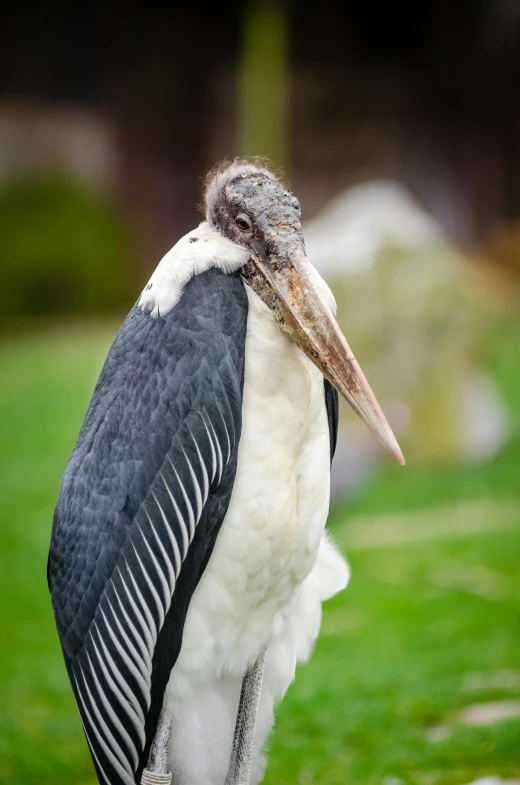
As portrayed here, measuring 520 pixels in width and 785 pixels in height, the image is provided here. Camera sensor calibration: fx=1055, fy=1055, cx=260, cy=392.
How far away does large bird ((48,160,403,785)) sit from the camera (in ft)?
6.84

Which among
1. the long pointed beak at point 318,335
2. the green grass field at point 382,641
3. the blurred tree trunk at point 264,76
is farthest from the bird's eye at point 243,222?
the blurred tree trunk at point 264,76

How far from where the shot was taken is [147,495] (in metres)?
A: 2.12

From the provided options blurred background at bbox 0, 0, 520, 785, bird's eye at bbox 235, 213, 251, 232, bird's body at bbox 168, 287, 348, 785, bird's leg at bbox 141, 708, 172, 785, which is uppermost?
blurred background at bbox 0, 0, 520, 785

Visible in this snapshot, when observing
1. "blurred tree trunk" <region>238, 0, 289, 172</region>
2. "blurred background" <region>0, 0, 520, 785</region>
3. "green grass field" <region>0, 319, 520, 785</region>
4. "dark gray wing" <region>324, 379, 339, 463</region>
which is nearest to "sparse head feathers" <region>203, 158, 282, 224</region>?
"dark gray wing" <region>324, 379, 339, 463</region>

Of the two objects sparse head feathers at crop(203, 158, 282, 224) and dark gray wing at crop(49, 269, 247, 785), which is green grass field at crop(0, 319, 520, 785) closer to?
dark gray wing at crop(49, 269, 247, 785)

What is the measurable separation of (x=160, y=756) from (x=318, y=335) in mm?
967

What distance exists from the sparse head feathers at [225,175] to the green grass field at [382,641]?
70.9 inches

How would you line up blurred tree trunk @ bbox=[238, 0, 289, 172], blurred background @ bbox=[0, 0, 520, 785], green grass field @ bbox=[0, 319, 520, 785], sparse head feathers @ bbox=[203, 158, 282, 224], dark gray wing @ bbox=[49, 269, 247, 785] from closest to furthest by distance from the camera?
dark gray wing @ bbox=[49, 269, 247, 785] < sparse head feathers @ bbox=[203, 158, 282, 224] < green grass field @ bbox=[0, 319, 520, 785] < blurred background @ bbox=[0, 0, 520, 785] < blurred tree trunk @ bbox=[238, 0, 289, 172]

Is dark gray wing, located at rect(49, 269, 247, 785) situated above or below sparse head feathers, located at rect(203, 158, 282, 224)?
below

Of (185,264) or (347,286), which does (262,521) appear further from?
(347,286)

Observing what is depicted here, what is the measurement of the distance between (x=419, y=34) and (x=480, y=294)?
5.73 metres

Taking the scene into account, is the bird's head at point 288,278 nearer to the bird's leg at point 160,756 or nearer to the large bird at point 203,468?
the large bird at point 203,468

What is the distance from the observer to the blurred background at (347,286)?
3.75m

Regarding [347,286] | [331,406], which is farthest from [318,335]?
[347,286]
